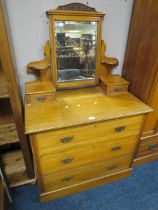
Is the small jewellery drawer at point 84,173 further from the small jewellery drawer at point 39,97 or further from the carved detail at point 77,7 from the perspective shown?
the carved detail at point 77,7

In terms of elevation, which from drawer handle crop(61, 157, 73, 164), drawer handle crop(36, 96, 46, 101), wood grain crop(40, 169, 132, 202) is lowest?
wood grain crop(40, 169, 132, 202)

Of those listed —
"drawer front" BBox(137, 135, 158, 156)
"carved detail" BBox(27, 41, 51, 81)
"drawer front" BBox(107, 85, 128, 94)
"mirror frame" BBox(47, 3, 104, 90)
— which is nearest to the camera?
"mirror frame" BBox(47, 3, 104, 90)

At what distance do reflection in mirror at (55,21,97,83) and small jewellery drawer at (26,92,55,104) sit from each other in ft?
0.75

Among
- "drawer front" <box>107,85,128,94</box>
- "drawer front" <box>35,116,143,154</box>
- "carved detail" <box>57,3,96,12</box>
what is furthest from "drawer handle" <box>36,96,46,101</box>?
"carved detail" <box>57,3,96,12</box>

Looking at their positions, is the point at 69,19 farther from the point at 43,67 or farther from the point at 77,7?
the point at 43,67

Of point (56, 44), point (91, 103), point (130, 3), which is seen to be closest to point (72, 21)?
point (56, 44)

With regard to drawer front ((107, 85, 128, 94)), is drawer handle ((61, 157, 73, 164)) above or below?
below

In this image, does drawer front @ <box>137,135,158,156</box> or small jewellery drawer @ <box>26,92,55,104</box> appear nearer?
A: small jewellery drawer @ <box>26,92,55,104</box>

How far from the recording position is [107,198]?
1.54 metres

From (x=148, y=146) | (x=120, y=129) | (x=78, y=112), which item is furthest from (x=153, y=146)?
(x=78, y=112)

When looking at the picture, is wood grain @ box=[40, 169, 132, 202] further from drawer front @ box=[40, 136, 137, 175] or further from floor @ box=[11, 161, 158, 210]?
drawer front @ box=[40, 136, 137, 175]

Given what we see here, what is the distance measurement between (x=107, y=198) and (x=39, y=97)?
1.16 meters

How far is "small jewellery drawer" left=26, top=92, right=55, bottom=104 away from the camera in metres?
1.31

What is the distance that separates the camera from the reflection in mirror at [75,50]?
1.35 metres
